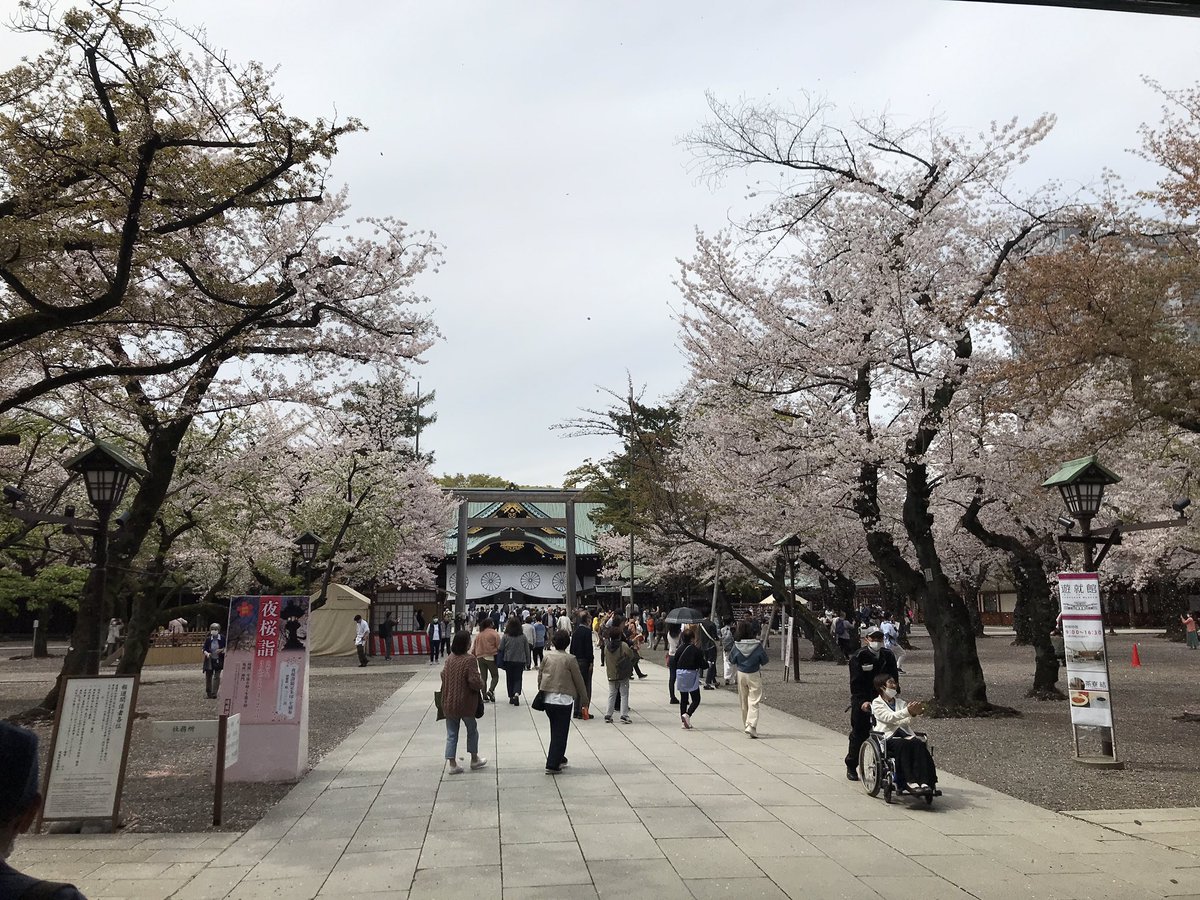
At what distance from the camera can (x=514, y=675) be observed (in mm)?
16484

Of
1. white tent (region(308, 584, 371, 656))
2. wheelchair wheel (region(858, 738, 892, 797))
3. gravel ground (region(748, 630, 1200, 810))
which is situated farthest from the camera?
white tent (region(308, 584, 371, 656))

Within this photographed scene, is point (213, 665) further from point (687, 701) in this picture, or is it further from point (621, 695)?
point (687, 701)

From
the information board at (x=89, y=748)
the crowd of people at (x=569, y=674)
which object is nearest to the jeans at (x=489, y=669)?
the crowd of people at (x=569, y=674)

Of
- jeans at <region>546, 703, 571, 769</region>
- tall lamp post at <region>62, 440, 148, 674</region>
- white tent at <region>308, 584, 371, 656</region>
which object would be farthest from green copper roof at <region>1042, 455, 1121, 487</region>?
white tent at <region>308, 584, 371, 656</region>

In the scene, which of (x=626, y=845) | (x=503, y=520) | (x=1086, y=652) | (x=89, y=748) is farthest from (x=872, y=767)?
(x=503, y=520)

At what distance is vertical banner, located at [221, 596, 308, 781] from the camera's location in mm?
9438

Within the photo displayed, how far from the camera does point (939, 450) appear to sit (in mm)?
15039

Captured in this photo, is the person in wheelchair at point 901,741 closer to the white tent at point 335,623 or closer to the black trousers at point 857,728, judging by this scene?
the black trousers at point 857,728

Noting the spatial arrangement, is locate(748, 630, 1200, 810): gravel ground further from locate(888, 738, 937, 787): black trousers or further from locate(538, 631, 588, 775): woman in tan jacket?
locate(538, 631, 588, 775): woman in tan jacket

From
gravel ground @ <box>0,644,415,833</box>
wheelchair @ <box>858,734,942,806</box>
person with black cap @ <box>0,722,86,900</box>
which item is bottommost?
gravel ground @ <box>0,644,415,833</box>

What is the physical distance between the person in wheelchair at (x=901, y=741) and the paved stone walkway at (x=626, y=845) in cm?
26

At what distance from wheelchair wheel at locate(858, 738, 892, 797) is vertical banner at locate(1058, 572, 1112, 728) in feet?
11.0

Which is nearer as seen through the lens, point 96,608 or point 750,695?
point 96,608

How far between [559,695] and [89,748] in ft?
14.7
